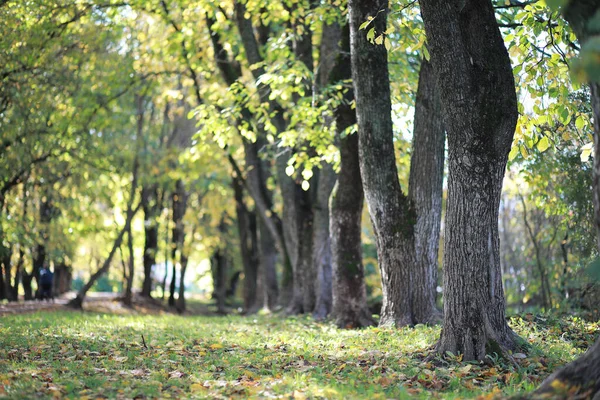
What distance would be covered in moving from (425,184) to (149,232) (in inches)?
817

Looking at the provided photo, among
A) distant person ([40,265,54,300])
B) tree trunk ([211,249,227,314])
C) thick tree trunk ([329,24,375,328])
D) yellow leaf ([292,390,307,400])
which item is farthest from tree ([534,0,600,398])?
tree trunk ([211,249,227,314])

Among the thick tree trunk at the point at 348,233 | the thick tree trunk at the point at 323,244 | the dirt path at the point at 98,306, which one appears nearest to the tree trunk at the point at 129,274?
the dirt path at the point at 98,306

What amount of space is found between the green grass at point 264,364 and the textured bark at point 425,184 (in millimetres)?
952

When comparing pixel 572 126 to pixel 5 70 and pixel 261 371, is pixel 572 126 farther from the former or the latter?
pixel 5 70

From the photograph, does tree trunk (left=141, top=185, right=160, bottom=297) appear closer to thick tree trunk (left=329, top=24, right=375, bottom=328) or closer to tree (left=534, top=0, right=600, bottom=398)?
thick tree trunk (left=329, top=24, right=375, bottom=328)

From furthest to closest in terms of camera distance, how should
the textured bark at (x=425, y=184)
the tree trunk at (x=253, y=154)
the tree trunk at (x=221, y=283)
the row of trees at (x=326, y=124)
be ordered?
the tree trunk at (x=221, y=283)
the tree trunk at (x=253, y=154)
the textured bark at (x=425, y=184)
the row of trees at (x=326, y=124)

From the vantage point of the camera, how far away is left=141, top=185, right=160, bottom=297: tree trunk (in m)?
28.2

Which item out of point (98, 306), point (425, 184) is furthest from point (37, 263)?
point (425, 184)

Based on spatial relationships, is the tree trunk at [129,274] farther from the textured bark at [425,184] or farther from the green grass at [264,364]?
the textured bark at [425,184]

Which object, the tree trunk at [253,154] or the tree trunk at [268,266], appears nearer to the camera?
the tree trunk at [253,154]

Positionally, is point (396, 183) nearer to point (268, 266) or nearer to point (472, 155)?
point (472, 155)

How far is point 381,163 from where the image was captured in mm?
Result: 10234

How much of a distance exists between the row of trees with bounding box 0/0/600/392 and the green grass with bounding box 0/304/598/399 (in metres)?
0.78

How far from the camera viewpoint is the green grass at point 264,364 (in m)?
6.15
